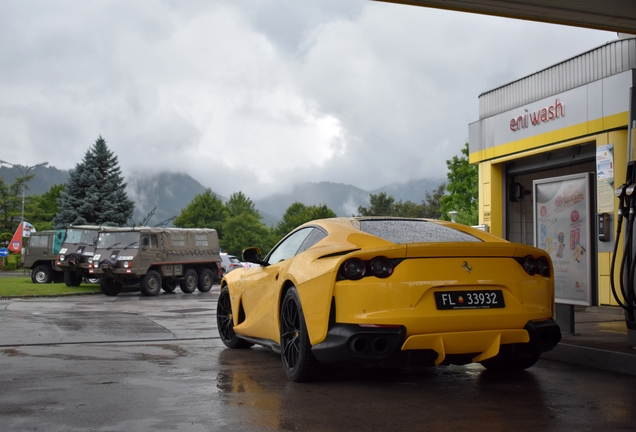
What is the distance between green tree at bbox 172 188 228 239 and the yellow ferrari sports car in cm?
11851

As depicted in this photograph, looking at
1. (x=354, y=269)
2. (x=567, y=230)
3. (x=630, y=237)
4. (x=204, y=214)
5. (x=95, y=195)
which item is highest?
(x=204, y=214)

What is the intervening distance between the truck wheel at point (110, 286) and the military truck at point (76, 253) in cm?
96

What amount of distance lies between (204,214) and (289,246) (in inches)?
4702

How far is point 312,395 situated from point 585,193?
6.19 metres

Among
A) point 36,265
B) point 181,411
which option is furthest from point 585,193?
point 36,265

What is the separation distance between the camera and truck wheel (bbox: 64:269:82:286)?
26906 millimetres

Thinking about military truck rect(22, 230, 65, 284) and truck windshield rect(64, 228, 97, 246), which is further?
military truck rect(22, 230, 65, 284)

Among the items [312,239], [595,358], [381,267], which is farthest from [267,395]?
[595,358]

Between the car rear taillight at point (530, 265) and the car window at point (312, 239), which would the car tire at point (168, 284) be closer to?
the car window at point (312, 239)

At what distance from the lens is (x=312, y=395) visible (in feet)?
17.4

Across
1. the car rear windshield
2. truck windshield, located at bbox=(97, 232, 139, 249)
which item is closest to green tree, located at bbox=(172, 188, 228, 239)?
truck windshield, located at bbox=(97, 232, 139, 249)

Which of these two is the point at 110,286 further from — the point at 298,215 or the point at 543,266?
the point at 298,215

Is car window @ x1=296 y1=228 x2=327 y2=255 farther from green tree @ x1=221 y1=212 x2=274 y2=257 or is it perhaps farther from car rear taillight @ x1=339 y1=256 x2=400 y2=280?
green tree @ x1=221 y1=212 x2=274 y2=257

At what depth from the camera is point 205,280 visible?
2736 cm
